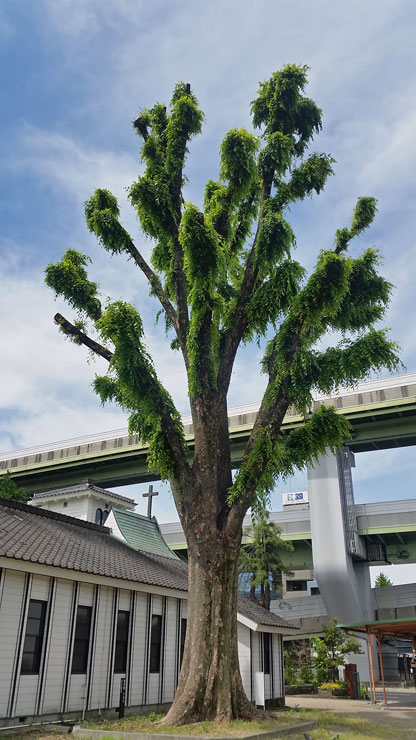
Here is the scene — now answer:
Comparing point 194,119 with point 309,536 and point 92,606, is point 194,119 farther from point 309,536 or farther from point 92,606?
point 309,536

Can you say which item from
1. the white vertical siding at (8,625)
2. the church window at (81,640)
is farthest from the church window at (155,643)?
the white vertical siding at (8,625)

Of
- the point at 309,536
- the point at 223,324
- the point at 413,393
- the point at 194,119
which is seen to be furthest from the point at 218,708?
the point at 309,536

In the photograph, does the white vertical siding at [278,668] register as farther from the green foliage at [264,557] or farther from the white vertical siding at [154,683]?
the green foliage at [264,557]

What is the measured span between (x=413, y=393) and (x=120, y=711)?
885 inches

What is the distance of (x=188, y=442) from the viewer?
37594 millimetres

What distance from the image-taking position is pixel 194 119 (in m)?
16.2

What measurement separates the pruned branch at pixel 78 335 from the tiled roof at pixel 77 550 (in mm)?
4957

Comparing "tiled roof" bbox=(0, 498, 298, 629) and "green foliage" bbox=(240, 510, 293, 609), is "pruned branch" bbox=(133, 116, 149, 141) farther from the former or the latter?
"green foliage" bbox=(240, 510, 293, 609)

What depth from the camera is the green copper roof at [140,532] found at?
2202cm

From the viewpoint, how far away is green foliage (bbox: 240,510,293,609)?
33.9 metres

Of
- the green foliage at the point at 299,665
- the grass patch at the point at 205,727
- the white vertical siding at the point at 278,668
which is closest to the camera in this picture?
the grass patch at the point at 205,727

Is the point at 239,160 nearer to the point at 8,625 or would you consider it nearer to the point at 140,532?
the point at 8,625

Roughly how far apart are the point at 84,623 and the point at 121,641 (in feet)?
5.47

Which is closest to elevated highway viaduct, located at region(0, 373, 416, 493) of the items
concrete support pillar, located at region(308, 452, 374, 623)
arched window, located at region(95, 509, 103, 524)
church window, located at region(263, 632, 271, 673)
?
concrete support pillar, located at region(308, 452, 374, 623)
